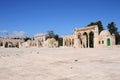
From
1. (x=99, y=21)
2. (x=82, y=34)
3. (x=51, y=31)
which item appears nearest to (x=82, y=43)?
(x=82, y=34)

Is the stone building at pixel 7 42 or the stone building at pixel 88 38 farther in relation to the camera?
the stone building at pixel 7 42

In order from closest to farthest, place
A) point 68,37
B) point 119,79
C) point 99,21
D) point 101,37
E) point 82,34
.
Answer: point 119,79
point 101,37
point 82,34
point 68,37
point 99,21

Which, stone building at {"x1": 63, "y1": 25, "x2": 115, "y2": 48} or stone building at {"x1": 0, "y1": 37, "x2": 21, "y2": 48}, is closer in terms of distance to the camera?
stone building at {"x1": 63, "y1": 25, "x2": 115, "y2": 48}

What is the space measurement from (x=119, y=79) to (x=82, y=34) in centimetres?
4296

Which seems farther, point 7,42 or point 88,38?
point 7,42

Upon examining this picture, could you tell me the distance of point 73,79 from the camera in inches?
233

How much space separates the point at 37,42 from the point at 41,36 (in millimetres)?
6551

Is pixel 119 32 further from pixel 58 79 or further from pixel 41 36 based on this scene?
pixel 58 79

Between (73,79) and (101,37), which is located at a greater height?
(101,37)

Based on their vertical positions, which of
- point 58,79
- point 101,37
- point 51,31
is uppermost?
point 51,31

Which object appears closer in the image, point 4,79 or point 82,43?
point 4,79

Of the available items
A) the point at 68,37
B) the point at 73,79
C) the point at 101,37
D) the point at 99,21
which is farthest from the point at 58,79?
the point at 99,21

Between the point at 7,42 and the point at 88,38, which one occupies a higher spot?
the point at 7,42

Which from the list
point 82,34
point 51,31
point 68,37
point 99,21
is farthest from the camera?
point 51,31
